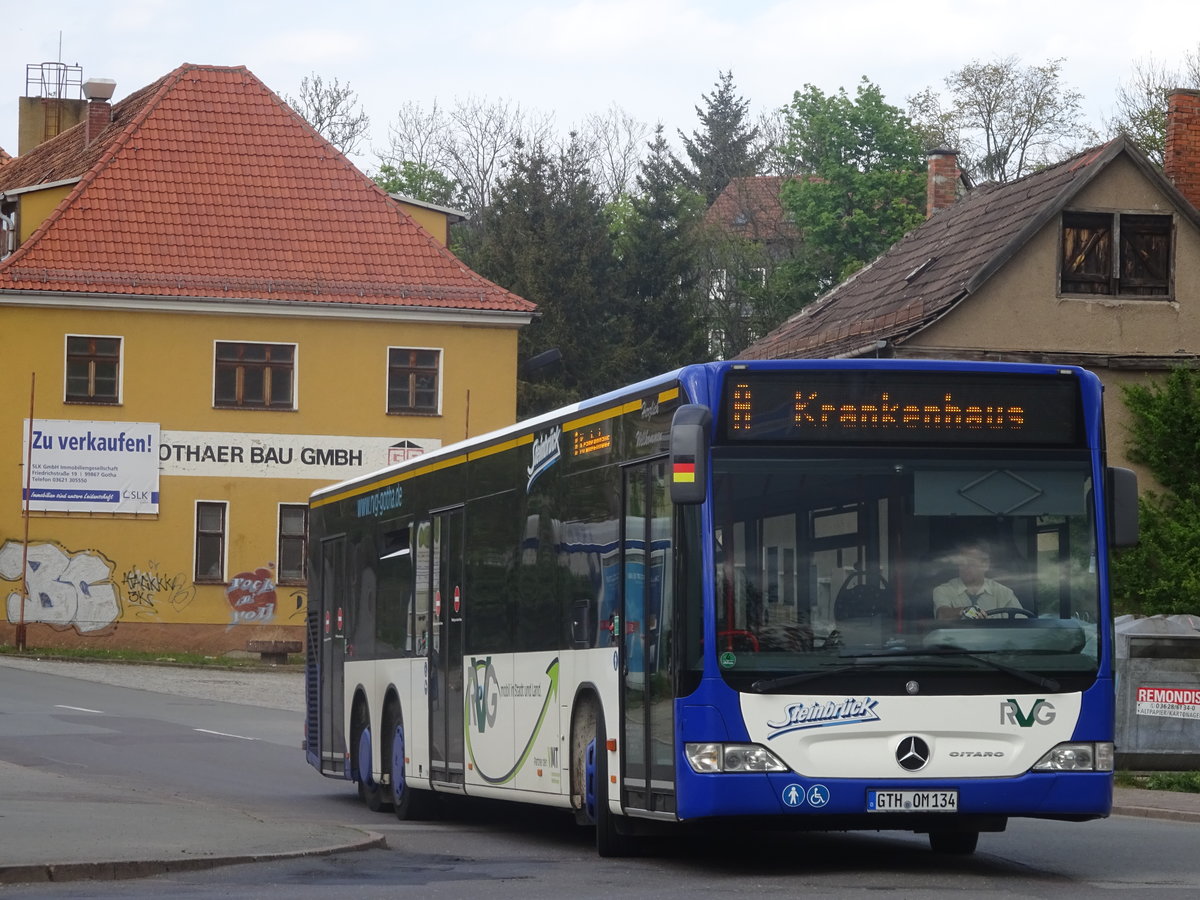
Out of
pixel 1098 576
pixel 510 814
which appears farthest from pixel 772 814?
pixel 510 814

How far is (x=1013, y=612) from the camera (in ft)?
37.6

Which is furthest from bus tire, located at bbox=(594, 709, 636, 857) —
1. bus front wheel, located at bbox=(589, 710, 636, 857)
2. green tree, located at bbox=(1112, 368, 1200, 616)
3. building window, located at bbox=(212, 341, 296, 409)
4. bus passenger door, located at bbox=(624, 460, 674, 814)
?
building window, located at bbox=(212, 341, 296, 409)

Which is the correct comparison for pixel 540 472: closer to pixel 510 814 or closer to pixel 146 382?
pixel 510 814

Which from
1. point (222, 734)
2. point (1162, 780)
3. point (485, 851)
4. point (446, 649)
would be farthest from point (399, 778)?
point (222, 734)

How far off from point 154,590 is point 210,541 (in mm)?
1538

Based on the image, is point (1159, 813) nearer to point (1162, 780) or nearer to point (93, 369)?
point (1162, 780)

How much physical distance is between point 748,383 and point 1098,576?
212 cm

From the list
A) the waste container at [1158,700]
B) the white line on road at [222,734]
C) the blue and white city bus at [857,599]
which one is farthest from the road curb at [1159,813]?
the white line on road at [222,734]

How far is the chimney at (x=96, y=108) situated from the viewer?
2023 inches

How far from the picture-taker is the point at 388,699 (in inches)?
701

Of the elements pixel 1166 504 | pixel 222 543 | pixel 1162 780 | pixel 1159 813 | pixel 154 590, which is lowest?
pixel 1159 813

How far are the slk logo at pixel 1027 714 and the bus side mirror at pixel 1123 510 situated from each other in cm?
97

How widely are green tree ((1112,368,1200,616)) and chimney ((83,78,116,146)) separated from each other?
28.4 metres

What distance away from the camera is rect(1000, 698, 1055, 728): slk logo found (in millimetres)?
11422
